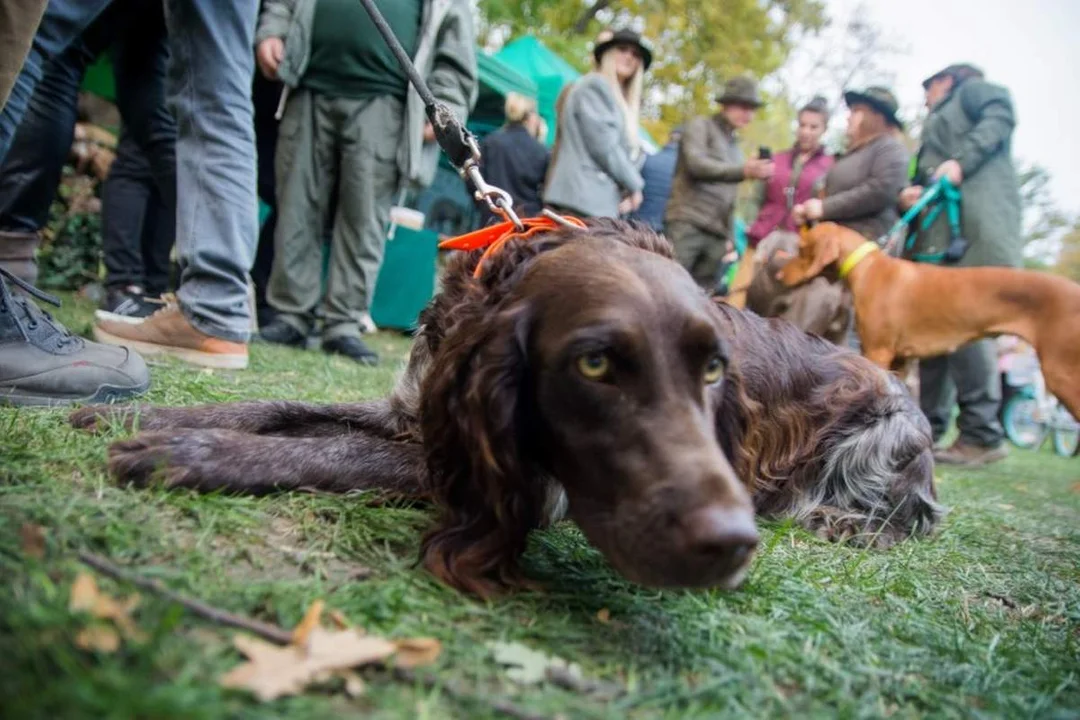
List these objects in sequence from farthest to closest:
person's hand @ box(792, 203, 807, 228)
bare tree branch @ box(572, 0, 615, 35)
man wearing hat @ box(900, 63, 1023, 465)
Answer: bare tree branch @ box(572, 0, 615, 35) < person's hand @ box(792, 203, 807, 228) < man wearing hat @ box(900, 63, 1023, 465)

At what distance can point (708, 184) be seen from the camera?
7.45m

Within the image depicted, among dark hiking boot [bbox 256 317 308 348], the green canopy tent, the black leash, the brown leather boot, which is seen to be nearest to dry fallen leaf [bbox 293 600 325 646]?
the black leash

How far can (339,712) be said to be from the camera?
1007 mm

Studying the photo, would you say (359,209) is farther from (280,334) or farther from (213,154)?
(213,154)

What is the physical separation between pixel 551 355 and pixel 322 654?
0.79m

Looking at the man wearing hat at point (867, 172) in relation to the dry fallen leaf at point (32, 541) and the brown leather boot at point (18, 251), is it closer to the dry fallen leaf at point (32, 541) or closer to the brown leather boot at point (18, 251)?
the brown leather boot at point (18, 251)

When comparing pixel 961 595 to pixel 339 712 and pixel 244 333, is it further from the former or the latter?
pixel 244 333

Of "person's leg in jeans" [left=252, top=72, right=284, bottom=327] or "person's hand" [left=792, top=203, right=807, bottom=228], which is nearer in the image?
"person's leg in jeans" [left=252, top=72, right=284, bottom=327]

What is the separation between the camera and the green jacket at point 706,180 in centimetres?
731

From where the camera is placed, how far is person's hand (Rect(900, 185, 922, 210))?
20.4ft

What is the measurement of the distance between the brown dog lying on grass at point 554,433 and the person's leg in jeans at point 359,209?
9.81 ft

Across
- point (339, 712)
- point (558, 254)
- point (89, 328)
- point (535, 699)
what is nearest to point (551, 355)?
point (558, 254)

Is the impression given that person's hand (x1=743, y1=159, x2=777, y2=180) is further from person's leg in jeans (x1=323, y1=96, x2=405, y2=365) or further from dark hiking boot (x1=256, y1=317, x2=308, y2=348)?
dark hiking boot (x1=256, y1=317, x2=308, y2=348)

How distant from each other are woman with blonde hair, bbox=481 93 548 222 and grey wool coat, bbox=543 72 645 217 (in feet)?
5.28
